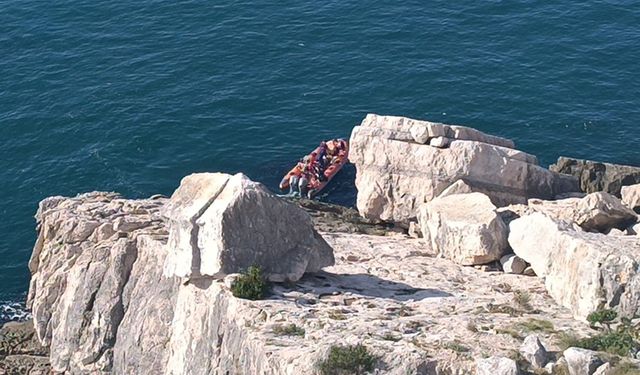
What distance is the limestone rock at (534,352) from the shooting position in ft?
122

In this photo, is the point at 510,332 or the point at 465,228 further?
the point at 465,228

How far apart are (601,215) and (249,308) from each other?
19363mm

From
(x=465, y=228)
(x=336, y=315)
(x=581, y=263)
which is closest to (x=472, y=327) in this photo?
(x=336, y=315)

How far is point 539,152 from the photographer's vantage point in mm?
71062

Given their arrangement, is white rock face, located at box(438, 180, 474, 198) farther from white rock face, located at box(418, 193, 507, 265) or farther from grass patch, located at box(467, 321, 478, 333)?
grass patch, located at box(467, 321, 478, 333)

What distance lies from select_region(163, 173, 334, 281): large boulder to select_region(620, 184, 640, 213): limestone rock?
1914 cm

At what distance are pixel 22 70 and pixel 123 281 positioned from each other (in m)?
39.3

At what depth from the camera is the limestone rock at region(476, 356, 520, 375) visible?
35.8 metres

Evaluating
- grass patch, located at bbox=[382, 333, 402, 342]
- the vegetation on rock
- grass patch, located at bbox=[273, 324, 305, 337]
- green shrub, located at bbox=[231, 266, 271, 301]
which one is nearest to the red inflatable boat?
green shrub, located at bbox=[231, 266, 271, 301]

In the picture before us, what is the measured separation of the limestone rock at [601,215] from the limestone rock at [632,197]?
14.0 feet

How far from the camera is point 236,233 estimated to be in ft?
141

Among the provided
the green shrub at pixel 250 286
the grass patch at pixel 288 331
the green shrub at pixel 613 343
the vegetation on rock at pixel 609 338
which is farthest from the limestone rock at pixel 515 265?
the grass patch at pixel 288 331

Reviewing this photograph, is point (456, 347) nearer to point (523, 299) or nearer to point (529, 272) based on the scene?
point (523, 299)

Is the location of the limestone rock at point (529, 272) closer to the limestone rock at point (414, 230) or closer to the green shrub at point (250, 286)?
the limestone rock at point (414, 230)
